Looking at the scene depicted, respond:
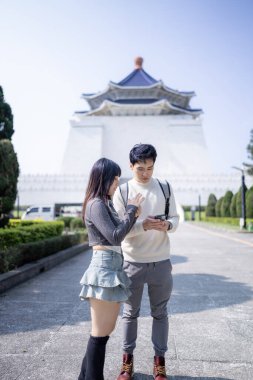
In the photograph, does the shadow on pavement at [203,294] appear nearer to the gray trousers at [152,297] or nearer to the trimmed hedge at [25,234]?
the gray trousers at [152,297]

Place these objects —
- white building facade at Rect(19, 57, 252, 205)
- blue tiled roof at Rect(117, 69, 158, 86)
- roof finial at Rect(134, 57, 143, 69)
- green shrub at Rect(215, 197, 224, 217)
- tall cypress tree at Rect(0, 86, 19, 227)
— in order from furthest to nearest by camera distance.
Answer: roof finial at Rect(134, 57, 143, 69) → blue tiled roof at Rect(117, 69, 158, 86) → white building facade at Rect(19, 57, 252, 205) → green shrub at Rect(215, 197, 224, 217) → tall cypress tree at Rect(0, 86, 19, 227)

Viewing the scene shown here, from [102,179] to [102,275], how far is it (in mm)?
615

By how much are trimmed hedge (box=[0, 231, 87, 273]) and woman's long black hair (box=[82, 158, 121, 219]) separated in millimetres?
4019

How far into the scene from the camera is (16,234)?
24.5 ft

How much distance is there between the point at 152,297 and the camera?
9.48 ft

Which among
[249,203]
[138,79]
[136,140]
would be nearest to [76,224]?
[249,203]

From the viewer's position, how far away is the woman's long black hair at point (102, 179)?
100 inches

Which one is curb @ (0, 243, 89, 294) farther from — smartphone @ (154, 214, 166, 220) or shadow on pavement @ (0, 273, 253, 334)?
smartphone @ (154, 214, 166, 220)

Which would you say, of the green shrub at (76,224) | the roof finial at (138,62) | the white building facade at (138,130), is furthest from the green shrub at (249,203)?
the roof finial at (138,62)

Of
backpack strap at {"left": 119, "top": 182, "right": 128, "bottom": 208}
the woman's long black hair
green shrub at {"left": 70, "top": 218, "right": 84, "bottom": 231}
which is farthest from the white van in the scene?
the woman's long black hair

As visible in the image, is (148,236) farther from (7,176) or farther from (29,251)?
(7,176)

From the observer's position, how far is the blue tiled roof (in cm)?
5563

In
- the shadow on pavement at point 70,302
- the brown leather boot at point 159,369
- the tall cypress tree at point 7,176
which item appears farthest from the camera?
the tall cypress tree at point 7,176

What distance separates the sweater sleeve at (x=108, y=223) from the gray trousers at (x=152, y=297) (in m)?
0.53
